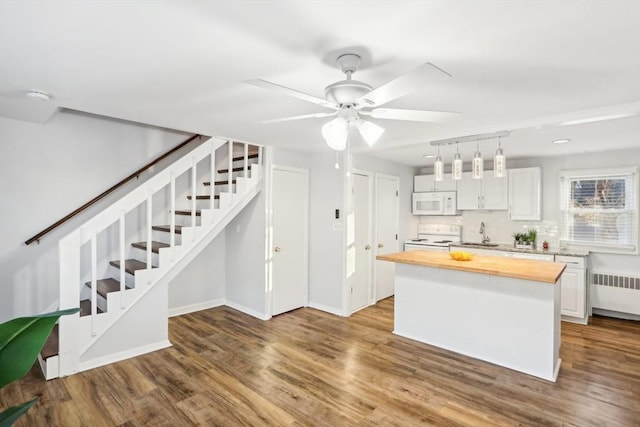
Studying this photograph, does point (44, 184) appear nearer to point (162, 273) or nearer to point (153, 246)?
point (153, 246)

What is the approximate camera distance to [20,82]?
2275 mm

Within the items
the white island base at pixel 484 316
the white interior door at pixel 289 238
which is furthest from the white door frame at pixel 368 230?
the white island base at pixel 484 316

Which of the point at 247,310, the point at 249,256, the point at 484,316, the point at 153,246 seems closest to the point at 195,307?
the point at 247,310

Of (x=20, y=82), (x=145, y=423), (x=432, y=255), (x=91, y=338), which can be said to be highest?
(x=20, y=82)

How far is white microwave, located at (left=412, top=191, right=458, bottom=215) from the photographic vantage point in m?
5.65

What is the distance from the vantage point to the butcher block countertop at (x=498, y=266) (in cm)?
282

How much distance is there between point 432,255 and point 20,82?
4011 millimetres

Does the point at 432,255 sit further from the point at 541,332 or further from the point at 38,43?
the point at 38,43

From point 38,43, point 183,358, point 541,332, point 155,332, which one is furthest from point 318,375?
point 38,43

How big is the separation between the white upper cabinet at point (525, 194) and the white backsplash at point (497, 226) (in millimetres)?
203

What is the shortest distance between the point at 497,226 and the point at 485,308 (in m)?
2.59

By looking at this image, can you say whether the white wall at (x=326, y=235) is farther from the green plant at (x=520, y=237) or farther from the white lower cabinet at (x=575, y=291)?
the white lower cabinet at (x=575, y=291)

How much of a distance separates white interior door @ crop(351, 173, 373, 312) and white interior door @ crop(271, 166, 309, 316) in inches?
27.9

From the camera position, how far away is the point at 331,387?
8.96 ft
